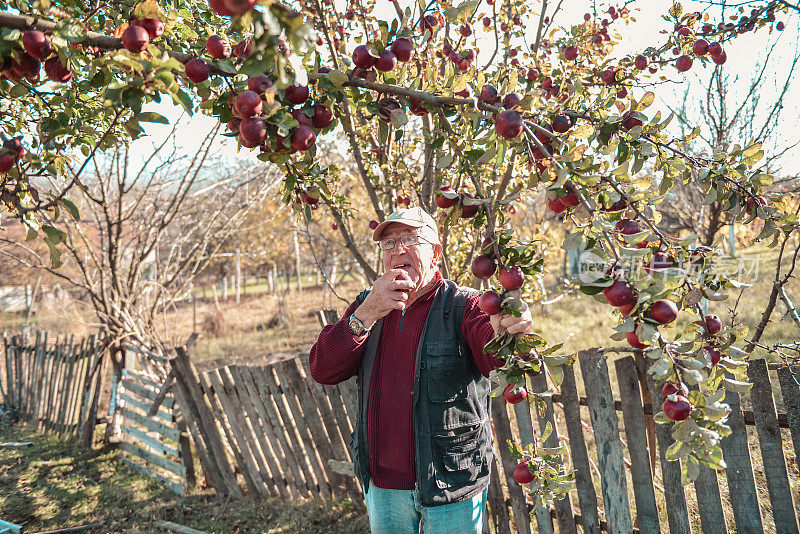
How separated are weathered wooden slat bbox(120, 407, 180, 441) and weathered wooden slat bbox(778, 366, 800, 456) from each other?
14.9 ft

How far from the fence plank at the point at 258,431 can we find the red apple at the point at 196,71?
336cm

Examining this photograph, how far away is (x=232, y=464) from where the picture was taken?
4.50m

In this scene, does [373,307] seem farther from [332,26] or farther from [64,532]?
[64,532]

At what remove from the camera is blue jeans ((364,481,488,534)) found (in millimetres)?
2006

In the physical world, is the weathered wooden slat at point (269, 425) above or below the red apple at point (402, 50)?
below

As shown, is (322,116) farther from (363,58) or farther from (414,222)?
(414,222)

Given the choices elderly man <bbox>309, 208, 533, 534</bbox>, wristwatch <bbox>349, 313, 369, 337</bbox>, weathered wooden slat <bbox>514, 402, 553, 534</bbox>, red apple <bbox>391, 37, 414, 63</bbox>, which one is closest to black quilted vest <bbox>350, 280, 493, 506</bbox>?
elderly man <bbox>309, 208, 533, 534</bbox>

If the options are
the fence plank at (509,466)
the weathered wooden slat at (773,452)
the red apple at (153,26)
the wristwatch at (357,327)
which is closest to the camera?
the red apple at (153,26)

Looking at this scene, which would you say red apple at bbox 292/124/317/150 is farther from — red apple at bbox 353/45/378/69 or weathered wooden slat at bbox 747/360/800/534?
weathered wooden slat at bbox 747/360/800/534

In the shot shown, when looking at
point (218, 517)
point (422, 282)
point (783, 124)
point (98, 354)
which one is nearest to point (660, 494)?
point (422, 282)

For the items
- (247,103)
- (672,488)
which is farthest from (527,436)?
(247,103)

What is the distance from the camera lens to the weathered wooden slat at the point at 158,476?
14.9 feet

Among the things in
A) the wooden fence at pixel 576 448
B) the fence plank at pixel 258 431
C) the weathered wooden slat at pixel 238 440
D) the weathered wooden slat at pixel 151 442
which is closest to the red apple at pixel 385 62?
the wooden fence at pixel 576 448

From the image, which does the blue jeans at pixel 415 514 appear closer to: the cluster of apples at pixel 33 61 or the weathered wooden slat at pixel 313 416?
the weathered wooden slat at pixel 313 416
